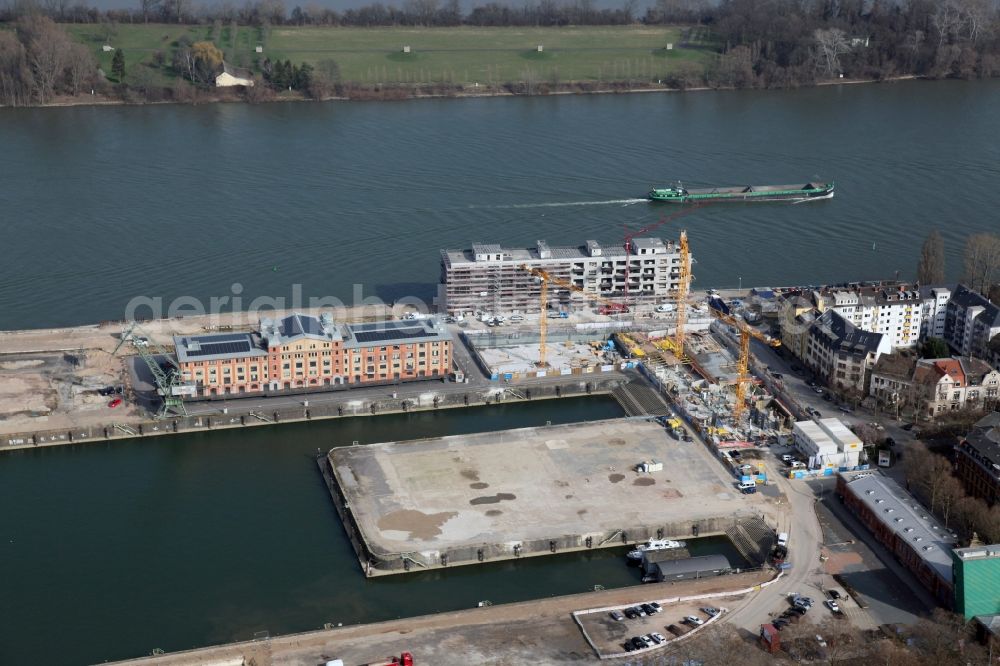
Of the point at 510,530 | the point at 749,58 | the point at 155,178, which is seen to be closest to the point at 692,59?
the point at 749,58

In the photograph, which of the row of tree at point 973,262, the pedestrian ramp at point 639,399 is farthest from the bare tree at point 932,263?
the pedestrian ramp at point 639,399

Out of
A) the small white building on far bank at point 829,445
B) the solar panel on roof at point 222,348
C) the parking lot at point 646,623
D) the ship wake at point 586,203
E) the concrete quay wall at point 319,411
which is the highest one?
the ship wake at point 586,203

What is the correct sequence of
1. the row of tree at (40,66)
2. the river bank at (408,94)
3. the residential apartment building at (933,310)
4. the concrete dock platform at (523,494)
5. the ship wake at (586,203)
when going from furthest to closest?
the river bank at (408,94)
the row of tree at (40,66)
the ship wake at (586,203)
the residential apartment building at (933,310)
the concrete dock platform at (523,494)

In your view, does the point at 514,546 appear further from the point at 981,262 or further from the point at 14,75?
the point at 14,75

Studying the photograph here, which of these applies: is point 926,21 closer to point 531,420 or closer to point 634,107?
point 634,107

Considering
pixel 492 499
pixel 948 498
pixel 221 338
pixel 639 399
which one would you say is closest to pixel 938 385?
pixel 948 498

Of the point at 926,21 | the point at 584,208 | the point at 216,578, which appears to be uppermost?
the point at 926,21

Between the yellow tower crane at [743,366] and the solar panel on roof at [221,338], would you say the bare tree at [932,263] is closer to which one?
the yellow tower crane at [743,366]
